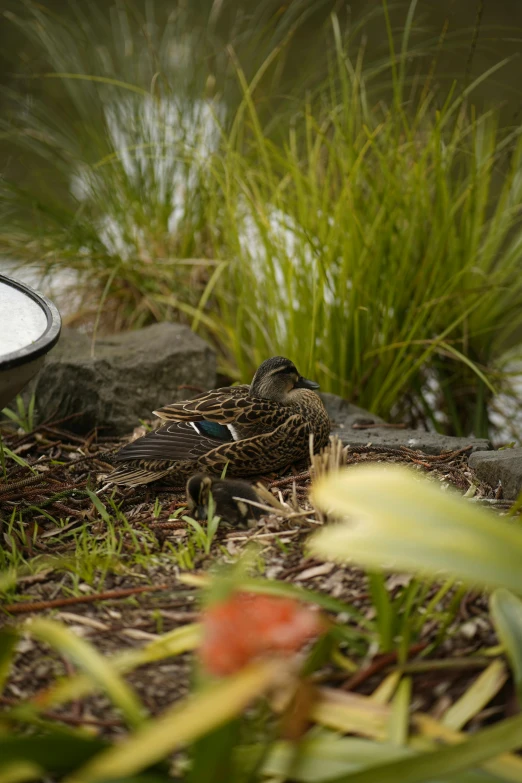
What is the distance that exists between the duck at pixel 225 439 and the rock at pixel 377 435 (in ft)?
1.09

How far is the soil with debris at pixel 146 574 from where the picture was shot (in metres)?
1.61

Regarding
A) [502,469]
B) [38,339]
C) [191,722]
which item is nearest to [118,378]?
[38,339]

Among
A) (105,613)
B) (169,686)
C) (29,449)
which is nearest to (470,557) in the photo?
(169,686)

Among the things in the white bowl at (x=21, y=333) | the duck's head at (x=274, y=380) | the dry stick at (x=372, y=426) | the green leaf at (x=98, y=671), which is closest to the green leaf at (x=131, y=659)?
the green leaf at (x=98, y=671)

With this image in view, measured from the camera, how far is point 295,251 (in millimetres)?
4195

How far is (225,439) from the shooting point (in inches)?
112

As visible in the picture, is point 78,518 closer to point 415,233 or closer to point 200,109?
point 415,233

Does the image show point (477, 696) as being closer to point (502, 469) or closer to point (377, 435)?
point (502, 469)

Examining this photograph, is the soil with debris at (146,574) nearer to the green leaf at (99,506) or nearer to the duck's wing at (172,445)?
the green leaf at (99,506)

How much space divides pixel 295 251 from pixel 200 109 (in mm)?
2007

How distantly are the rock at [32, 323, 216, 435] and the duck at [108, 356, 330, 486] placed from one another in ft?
2.87

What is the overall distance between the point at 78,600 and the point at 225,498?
0.58 meters

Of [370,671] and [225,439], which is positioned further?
[225,439]

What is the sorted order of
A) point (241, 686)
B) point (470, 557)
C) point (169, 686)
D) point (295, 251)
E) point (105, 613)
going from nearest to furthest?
point (241, 686) < point (470, 557) < point (169, 686) < point (105, 613) < point (295, 251)
